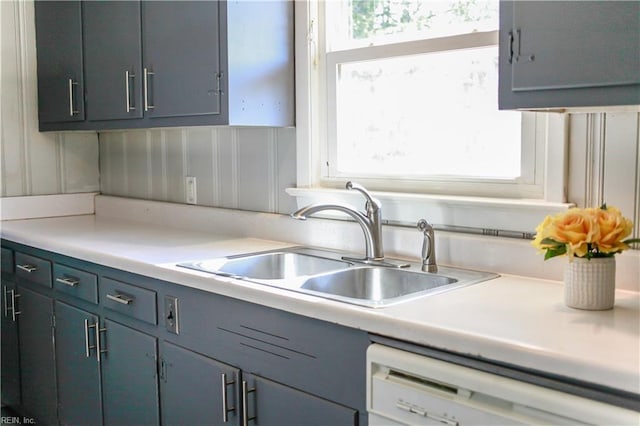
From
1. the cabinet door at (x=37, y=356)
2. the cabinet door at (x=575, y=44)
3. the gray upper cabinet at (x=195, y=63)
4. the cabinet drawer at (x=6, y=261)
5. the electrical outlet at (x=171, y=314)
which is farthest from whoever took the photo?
the cabinet drawer at (x=6, y=261)

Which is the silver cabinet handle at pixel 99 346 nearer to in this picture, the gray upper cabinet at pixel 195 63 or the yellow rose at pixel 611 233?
the gray upper cabinet at pixel 195 63

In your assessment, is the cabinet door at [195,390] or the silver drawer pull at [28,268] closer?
the cabinet door at [195,390]

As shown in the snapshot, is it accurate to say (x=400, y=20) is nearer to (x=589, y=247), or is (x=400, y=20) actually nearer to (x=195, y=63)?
(x=195, y=63)

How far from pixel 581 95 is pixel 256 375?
3.41 ft

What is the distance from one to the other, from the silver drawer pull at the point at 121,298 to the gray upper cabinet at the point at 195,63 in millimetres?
664

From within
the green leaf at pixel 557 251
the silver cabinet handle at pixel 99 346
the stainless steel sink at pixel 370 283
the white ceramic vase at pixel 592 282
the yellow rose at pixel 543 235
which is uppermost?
the yellow rose at pixel 543 235

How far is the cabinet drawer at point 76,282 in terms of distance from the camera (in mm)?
2482

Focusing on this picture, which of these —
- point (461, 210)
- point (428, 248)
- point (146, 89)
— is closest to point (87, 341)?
point (146, 89)

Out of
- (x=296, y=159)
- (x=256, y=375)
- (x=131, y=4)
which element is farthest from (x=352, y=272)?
(x=131, y=4)

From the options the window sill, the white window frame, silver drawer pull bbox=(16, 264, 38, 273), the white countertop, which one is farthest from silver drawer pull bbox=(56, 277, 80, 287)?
the window sill

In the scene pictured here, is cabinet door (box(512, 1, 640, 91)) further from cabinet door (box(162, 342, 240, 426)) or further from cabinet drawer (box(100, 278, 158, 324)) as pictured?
cabinet drawer (box(100, 278, 158, 324))

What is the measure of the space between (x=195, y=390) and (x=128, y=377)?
0.44 meters

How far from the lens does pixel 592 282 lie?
4.83 feet

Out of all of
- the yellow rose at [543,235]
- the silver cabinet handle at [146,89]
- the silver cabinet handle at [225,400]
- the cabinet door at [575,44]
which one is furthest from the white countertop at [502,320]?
the silver cabinet handle at [146,89]
